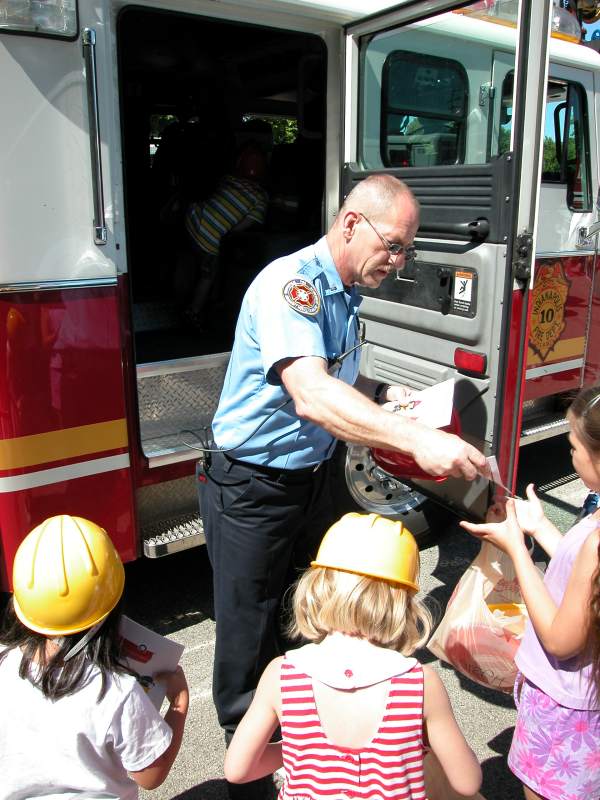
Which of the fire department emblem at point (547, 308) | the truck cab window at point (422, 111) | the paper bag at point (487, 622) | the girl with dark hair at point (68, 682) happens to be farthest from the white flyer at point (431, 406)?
the fire department emblem at point (547, 308)

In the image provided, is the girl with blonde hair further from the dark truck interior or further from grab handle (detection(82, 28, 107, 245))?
the dark truck interior

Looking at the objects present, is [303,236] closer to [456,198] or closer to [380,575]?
[456,198]

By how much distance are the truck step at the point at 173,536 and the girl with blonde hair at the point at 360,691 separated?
4.94ft

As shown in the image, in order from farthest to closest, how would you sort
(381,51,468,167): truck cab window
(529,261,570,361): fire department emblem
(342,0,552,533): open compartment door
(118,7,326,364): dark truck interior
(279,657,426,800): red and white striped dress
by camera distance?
1. (118,7,326,364): dark truck interior
2. (529,261,570,361): fire department emblem
3. (381,51,468,167): truck cab window
4. (342,0,552,533): open compartment door
5. (279,657,426,800): red and white striped dress

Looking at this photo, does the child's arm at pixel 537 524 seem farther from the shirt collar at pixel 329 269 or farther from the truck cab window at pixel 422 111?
the truck cab window at pixel 422 111

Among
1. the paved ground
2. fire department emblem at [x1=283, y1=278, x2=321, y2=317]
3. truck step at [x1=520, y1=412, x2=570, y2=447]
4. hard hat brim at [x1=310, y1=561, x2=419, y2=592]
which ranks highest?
fire department emblem at [x1=283, y1=278, x2=321, y2=317]

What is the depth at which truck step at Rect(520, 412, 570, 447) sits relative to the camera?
4066 mm

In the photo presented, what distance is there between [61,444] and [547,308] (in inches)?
105

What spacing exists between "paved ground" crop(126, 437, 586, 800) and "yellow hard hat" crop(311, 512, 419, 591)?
1.32 m

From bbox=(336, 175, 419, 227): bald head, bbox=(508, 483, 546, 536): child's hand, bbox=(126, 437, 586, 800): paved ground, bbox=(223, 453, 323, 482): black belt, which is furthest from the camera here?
bbox=(126, 437, 586, 800): paved ground

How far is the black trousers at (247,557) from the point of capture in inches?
83.5

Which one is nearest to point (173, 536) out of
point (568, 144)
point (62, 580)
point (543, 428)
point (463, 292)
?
point (463, 292)

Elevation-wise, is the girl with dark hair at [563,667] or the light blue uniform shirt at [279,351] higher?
the light blue uniform shirt at [279,351]

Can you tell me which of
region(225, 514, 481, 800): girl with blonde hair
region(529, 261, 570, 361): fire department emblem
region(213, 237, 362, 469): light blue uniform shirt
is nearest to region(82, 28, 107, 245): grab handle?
region(213, 237, 362, 469): light blue uniform shirt
